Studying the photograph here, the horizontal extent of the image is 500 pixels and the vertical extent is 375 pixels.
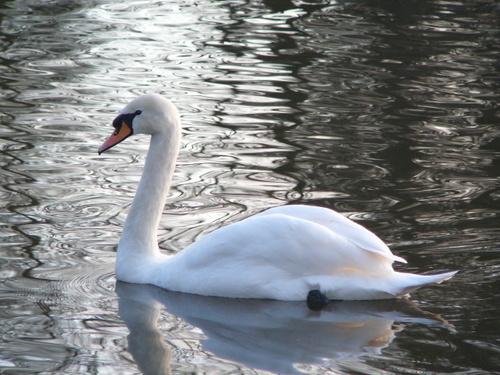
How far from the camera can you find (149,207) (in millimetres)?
6617

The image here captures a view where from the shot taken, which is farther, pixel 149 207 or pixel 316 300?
pixel 149 207

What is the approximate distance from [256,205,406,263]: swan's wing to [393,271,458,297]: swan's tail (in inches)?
5.3

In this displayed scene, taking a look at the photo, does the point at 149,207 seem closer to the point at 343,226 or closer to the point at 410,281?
the point at 343,226

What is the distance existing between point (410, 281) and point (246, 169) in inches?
123

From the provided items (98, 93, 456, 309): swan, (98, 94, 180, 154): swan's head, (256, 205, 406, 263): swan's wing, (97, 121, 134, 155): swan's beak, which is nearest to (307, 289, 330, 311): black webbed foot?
(98, 93, 456, 309): swan

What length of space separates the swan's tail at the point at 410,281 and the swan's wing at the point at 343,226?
5.3 inches

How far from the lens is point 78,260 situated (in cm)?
650

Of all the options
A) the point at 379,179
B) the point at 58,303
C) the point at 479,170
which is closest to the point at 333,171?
the point at 379,179

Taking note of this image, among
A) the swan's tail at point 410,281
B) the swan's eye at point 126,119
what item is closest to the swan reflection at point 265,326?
the swan's tail at point 410,281

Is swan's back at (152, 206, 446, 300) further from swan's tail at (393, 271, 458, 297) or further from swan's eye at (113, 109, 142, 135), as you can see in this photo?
swan's eye at (113, 109, 142, 135)

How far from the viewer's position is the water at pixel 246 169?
17.2 ft

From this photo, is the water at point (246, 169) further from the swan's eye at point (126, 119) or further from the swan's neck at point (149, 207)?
the swan's eye at point (126, 119)

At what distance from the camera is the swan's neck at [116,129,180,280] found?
643cm

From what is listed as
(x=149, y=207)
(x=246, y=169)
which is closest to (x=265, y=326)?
(x=149, y=207)
